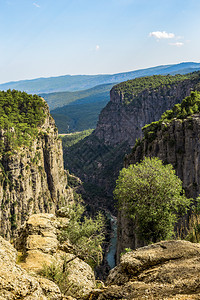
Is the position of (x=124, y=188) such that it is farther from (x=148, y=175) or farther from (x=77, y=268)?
(x=77, y=268)

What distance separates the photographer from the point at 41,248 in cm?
1995

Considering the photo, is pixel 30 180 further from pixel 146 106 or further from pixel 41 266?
pixel 146 106

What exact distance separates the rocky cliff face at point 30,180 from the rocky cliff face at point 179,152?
3935 cm

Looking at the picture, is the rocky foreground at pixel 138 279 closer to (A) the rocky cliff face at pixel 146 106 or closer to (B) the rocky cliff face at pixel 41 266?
(B) the rocky cliff face at pixel 41 266

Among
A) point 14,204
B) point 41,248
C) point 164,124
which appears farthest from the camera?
point 14,204

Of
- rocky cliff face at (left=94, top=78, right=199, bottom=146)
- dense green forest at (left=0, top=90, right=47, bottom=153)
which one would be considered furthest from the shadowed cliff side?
rocky cliff face at (left=94, top=78, right=199, bottom=146)

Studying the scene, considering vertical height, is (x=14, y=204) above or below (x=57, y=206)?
above

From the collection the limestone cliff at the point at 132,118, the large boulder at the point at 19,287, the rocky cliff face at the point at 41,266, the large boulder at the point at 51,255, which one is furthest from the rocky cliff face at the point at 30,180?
the large boulder at the point at 19,287

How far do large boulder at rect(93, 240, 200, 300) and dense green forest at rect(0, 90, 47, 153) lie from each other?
71078 millimetres

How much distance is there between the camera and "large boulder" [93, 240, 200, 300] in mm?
8562

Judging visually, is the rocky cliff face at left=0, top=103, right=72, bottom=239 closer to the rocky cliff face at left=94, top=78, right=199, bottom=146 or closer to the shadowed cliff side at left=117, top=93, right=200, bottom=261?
the shadowed cliff side at left=117, top=93, right=200, bottom=261

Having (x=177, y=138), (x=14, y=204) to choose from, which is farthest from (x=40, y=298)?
(x=14, y=204)

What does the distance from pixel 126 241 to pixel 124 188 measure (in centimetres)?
2240

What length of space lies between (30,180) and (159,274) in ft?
256
